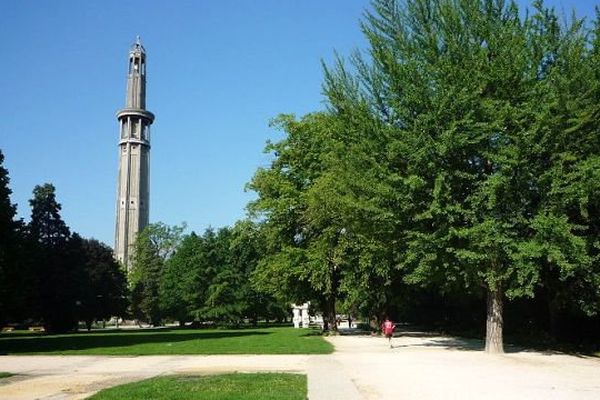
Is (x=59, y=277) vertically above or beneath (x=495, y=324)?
above

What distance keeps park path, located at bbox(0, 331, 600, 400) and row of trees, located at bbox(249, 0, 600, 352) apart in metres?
3.21

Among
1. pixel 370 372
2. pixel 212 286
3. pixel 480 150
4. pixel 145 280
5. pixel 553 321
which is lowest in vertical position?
pixel 370 372

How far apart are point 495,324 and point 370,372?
8.49 meters

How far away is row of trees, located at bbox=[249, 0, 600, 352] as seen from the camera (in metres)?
21.3

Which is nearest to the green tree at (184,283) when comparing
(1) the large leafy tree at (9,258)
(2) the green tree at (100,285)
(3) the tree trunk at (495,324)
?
(2) the green tree at (100,285)

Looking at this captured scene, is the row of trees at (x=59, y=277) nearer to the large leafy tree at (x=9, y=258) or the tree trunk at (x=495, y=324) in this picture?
the large leafy tree at (x=9, y=258)

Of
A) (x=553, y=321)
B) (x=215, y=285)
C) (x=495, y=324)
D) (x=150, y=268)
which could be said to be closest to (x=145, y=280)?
(x=150, y=268)

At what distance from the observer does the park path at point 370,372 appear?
12.7 meters

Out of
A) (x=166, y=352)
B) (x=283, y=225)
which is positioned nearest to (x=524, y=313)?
(x=283, y=225)

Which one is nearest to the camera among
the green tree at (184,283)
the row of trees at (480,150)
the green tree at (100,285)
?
the row of trees at (480,150)

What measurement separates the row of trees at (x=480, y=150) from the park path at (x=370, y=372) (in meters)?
3.21

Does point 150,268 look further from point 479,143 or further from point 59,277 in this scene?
point 479,143

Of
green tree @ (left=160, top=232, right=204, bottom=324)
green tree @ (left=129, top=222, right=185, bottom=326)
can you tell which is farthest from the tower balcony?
green tree @ (left=160, top=232, right=204, bottom=324)

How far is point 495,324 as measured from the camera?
23.4 m
